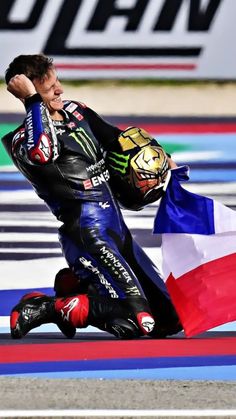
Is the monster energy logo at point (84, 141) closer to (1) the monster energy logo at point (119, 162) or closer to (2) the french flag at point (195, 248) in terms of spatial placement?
(1) the monster energy logo at point (119, 162)

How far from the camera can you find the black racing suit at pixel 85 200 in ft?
23.3

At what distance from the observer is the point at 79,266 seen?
720 centimetres

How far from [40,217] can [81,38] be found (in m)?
5.69

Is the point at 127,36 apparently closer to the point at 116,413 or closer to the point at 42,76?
the point at 42,76

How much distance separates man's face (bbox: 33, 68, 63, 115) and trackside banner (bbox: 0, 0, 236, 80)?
31.7 ft

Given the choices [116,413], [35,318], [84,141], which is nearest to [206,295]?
[35,318]

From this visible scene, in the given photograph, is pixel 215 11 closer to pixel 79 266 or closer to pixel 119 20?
pixel 119 20

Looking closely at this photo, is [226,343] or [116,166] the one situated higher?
[116,166]

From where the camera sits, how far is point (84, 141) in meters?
7.27

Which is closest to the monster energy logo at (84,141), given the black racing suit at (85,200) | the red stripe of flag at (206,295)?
the black racing suit at (85,200)

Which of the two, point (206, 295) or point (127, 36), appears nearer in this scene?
point (206, 295)

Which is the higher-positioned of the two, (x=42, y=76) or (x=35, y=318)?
(x=42, y=76)

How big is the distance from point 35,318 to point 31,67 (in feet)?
4.37

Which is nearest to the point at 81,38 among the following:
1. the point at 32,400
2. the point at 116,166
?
the point at 116,166
